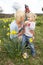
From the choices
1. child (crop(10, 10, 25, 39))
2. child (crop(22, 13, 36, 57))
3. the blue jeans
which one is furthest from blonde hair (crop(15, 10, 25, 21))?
the blue jeans

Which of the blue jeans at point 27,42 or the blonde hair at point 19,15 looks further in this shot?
the blue jeans at point 27,42

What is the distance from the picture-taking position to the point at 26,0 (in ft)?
31.5

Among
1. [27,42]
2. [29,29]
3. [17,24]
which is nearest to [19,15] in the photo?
[17,24]

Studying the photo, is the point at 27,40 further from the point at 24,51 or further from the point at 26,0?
the point at 26,0

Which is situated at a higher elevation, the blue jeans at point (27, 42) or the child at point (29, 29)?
the child at point (29, 29)

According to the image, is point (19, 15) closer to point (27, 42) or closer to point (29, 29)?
point (29, 29)

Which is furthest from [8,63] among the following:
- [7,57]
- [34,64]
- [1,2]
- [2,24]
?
[1,2]

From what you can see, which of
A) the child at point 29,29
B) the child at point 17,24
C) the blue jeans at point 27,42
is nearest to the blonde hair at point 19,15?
the child at point 17,24

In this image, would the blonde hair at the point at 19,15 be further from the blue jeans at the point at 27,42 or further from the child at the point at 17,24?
the blue jeans at the point at 27,42

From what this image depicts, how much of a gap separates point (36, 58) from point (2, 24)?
77.9 inches

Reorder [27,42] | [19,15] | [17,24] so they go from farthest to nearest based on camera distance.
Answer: [27,42]
[17,24]
[19,15]

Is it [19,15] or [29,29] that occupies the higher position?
[19,15]

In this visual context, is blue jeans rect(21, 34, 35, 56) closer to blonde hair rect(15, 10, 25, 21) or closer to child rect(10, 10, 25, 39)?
child rect(10, 10, 25, 39)

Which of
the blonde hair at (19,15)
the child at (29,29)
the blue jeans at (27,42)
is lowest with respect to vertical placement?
the blue jeans at (27,42)
